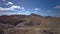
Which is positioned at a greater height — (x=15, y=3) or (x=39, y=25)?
(x=15, y=3)

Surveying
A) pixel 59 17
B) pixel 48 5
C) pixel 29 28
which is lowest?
pixel 29 28

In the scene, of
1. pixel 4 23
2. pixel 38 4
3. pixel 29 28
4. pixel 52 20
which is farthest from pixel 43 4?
pixel 4 23

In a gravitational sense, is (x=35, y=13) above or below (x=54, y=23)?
above

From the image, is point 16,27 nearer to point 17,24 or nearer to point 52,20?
point 17,24

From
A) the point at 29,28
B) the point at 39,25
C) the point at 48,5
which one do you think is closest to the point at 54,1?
the point at 48,5

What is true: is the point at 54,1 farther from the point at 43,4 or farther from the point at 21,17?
the point at 21,17
